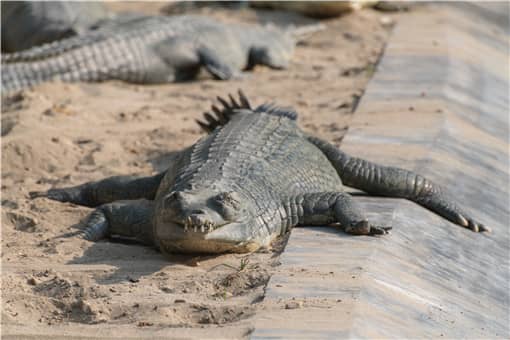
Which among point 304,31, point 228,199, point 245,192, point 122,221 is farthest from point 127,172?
point 304,31

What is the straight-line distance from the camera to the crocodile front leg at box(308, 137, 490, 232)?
6957 mm

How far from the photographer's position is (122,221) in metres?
6.26

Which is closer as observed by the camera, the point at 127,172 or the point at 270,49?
the point at 127,172

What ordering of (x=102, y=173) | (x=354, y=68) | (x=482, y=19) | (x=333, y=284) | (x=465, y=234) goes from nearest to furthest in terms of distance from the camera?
(x=333, y=284) < (x=465, y=234) < (x=102, y=173) < (x=354, y=68) < (x=482, y=19)

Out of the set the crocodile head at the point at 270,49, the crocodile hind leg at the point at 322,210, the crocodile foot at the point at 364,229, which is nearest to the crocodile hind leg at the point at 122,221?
the crocodile hind leg at the point at 322,210

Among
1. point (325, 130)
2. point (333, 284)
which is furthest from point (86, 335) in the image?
point (325, 130)

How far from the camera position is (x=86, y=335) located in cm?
472

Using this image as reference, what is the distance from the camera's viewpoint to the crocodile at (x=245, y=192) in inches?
218

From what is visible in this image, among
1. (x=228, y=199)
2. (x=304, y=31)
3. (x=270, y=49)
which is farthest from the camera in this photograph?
(x=304, y=31)

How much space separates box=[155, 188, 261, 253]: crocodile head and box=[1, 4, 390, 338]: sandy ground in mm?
99

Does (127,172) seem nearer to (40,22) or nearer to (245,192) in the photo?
(245,192)

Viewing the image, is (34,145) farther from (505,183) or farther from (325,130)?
(505,183)

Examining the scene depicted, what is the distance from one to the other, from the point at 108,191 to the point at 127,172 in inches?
24.7

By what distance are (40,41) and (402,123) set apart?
17.1ft
